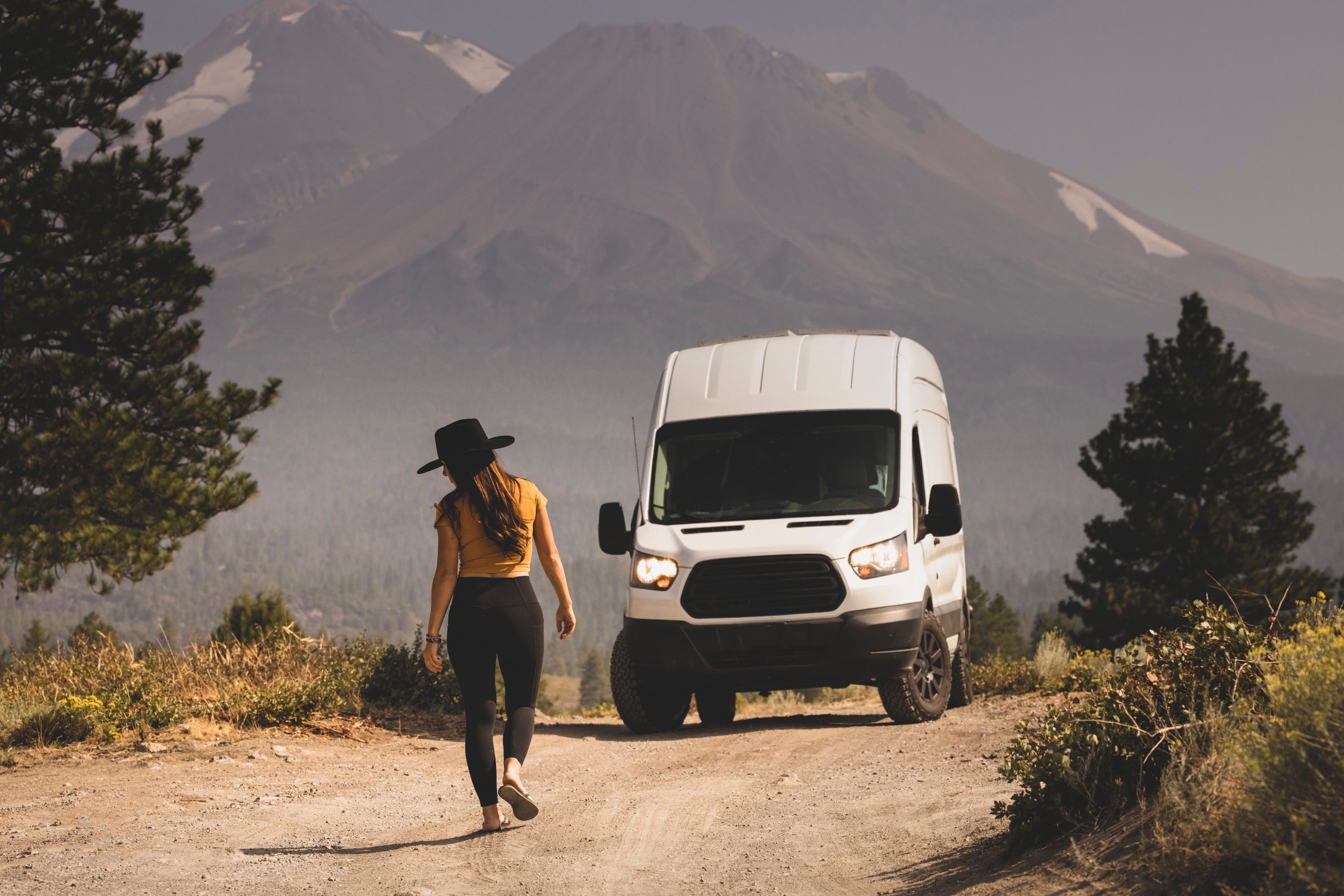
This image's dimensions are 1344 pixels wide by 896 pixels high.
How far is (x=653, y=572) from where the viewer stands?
10906 millimetres

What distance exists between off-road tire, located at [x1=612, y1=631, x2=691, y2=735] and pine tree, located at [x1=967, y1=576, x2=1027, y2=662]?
5440 cm

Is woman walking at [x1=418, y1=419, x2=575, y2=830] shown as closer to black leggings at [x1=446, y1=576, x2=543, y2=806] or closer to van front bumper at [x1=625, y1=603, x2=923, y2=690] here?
black leggings at [x1=446, y1=576, x2=543, y2=806]

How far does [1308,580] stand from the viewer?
4034cm

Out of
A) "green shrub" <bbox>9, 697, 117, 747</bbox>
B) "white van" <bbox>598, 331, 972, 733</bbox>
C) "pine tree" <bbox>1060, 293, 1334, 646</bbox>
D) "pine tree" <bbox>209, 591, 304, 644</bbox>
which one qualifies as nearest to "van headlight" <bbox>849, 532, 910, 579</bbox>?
"white van" <bbox>598, 331, 972, 733</bbox>

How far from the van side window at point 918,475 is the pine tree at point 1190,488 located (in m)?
31.2

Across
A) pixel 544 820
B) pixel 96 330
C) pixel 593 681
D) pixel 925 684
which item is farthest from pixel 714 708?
pixel 593 681

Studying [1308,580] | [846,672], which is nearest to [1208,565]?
[1308,580]

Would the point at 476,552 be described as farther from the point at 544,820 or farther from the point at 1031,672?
the point at 1031,672

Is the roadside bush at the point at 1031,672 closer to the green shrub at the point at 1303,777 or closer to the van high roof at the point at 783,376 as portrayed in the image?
the van high roof at the point at 783,376

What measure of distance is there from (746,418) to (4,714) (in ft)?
20.6

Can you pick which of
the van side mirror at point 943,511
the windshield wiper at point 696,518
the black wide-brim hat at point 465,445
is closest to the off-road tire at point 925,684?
the van side mirror at point 943,511

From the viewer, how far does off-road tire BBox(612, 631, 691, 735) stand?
11445 mm

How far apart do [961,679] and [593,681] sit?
143 meters

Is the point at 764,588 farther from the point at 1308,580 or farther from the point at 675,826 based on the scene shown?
the point at 1308,580
